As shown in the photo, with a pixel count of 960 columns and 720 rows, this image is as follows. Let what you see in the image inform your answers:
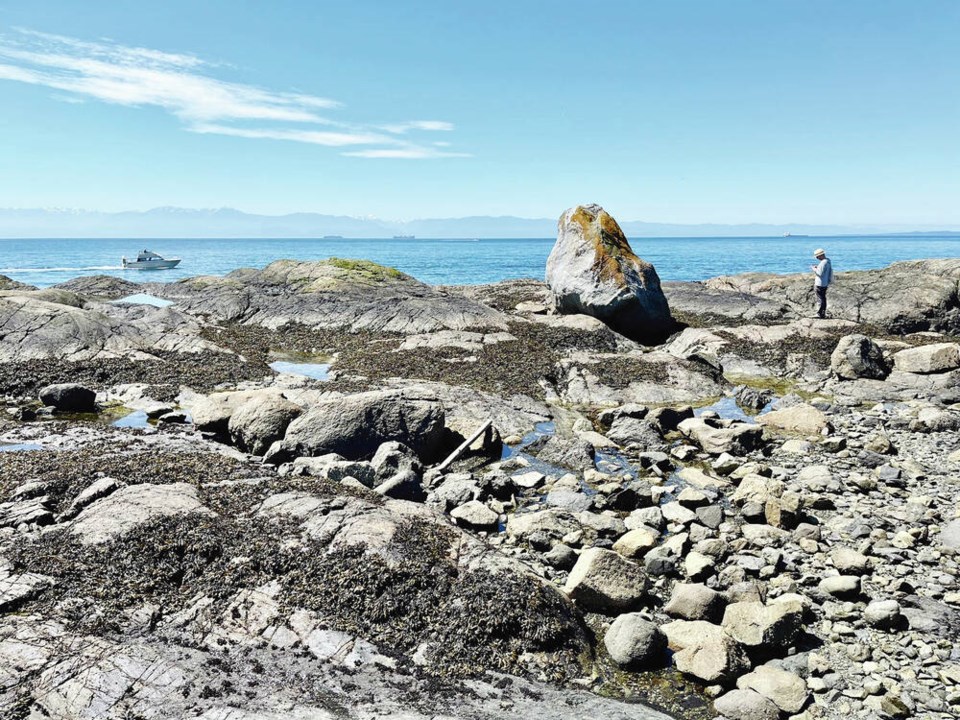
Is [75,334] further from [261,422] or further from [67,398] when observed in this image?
[261,422]

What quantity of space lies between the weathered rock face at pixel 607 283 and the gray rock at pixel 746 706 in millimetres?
23007

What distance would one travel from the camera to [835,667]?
24.2ft

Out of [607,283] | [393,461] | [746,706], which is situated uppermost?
[607,283]

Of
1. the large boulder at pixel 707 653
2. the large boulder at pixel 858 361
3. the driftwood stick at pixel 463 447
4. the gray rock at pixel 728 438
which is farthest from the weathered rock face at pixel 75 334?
the large boulder at pixel 858 361

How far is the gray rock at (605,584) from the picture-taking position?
28.1ft

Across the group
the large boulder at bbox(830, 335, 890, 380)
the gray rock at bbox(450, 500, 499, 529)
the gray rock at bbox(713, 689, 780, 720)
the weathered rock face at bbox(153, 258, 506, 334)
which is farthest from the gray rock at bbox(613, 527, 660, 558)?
the weathered rock face at bbox(153, 258, 506, 334)

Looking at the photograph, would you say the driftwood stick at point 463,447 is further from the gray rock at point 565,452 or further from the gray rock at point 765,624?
the gray rock at point 765,624

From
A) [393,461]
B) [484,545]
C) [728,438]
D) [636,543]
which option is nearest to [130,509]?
[393,461]

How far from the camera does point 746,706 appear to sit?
6691mm

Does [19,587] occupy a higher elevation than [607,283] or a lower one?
lower

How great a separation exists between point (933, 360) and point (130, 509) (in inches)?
921

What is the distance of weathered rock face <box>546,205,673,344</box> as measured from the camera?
28984 millimetres

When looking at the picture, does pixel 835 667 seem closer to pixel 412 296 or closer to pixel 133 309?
pixel 412 296

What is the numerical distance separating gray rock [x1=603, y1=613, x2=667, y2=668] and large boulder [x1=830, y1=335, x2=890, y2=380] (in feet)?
57.9
